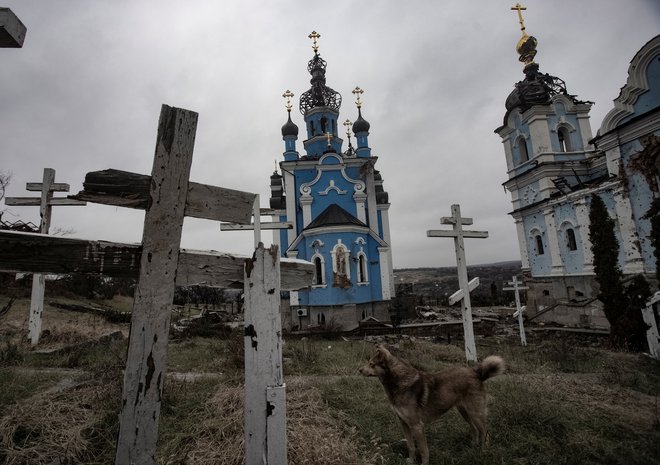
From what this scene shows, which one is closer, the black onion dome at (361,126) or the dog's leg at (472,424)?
the dog's leg at (472,424)

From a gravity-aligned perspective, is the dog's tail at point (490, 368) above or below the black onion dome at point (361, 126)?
below

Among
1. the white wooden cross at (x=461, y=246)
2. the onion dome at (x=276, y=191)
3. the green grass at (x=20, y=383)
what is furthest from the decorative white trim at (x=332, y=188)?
the green grass at (x=20, y=383)

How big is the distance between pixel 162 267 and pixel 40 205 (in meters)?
8.85

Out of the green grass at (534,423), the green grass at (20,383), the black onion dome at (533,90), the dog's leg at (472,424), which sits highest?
the black onion dome at (533,90)

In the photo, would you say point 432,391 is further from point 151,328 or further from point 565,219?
point 565,219

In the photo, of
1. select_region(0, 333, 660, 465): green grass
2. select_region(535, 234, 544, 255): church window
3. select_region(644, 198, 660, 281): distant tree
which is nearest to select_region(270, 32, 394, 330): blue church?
select_region(535, 234, 544, 255): church window

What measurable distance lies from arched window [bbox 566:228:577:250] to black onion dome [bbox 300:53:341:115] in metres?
18.3

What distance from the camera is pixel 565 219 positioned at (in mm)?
16734

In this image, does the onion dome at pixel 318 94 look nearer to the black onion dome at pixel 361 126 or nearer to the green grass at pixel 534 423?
the black onion dome at pixel 361 126

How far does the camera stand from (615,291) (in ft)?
33.8

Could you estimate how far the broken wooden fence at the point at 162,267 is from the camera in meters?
1.72

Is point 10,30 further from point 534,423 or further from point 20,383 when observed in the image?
point 534,423

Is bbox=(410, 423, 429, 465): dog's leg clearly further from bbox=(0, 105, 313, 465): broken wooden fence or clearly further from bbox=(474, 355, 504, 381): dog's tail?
bbox=(0, 105, 313, 465): broken wooden fence

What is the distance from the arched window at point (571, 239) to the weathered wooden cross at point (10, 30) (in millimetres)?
20296
